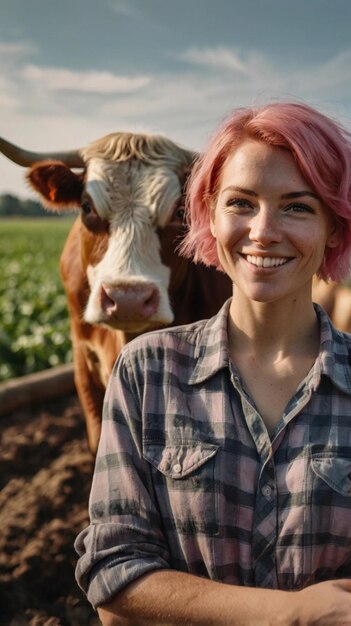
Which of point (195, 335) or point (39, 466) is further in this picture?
point (39, 466)

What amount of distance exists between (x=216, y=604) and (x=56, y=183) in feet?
10.6

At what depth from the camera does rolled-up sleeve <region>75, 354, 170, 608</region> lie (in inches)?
66.6

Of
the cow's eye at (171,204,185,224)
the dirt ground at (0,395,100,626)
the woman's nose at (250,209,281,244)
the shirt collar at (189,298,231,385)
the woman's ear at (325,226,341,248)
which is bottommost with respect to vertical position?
the dirt ground at (0,395,100,626)

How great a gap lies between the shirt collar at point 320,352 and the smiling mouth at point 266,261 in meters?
0.23

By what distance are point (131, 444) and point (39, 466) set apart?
3630mm

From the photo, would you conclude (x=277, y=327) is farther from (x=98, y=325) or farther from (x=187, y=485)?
(x=98, y=325)

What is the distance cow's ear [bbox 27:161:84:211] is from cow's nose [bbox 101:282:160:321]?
39.7 inches

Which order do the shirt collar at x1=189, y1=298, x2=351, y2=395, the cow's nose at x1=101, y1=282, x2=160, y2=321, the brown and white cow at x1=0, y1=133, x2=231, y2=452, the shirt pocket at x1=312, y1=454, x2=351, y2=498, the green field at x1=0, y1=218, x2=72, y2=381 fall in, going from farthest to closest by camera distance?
the green field at x1=0, y1=218, x2=72, y2=381 < the brown and white cow at x1=0, y1=133, x2=231, y2=452 < the cow's nose at x1=101, y1=282, x2=160, y2=321 < the shirt collar at x1=189, y1=298, x2=351, y2=395 < the shirt pocket at x1=312, y1=454, x2=351, y2=498

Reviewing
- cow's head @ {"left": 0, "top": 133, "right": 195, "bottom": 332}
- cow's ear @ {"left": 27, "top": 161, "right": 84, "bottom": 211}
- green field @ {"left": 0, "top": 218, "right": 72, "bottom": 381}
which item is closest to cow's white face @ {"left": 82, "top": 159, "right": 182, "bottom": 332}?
cow's head @ {"left": 0, "top": 133, "right": 195, "bottom": 332}

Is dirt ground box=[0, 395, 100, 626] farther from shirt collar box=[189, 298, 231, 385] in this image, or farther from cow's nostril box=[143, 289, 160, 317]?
shirt collar box=[189, 298, 231, 385]

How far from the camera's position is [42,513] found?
14.4 feet

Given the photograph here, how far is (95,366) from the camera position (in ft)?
15.3

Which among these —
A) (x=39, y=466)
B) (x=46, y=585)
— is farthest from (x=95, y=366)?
(x=46, y=585)

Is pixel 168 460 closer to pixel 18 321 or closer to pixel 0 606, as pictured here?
pixel 0 606
